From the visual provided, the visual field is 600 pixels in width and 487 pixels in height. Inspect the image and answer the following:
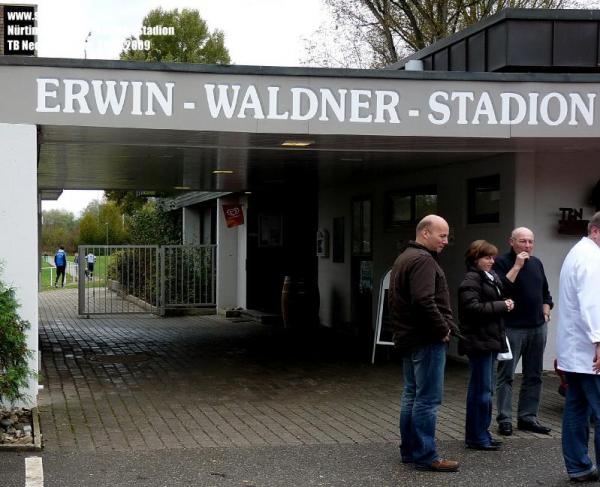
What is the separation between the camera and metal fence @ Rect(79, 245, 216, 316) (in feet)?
66.0

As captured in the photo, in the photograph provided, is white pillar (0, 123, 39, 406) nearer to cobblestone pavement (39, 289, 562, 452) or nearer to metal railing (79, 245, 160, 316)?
cobblestone pavement (39, 289, 562, 452)

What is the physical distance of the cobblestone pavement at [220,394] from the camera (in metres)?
7.66

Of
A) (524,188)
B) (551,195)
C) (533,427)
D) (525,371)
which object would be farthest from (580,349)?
(551,195)

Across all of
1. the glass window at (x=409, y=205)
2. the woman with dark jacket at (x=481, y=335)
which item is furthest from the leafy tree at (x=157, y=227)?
the woman with dark jacket at (x=481, y=335)

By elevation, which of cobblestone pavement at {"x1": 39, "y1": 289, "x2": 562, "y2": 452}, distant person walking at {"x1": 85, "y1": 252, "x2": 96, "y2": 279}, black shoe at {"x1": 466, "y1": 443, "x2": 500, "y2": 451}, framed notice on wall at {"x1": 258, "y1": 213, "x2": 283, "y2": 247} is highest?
framed notice on wall at {"x1": 258, "y1": 213, "x2": 283, "y2": 247}

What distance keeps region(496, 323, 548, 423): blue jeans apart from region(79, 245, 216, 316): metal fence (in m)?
13.0

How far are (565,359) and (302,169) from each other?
25.5 feet

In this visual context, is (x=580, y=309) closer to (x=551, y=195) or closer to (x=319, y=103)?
(x=319, y=103)

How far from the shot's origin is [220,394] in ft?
31.5

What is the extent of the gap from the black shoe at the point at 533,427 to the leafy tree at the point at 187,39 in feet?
113

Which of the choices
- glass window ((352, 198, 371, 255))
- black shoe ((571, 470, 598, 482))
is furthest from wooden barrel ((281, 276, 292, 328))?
black shoe ((571, 470, 598, 482))

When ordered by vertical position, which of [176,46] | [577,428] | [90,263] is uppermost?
[176,46]

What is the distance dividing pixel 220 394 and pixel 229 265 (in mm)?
11306

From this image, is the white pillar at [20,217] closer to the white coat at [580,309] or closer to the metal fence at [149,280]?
the white coat at [580,309]
